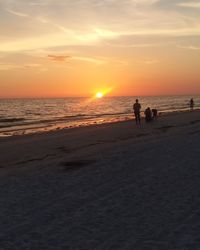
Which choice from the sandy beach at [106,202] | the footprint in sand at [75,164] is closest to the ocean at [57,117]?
the footprint in sand at [75,164]

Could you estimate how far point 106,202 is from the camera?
941cm

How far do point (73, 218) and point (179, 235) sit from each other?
7.77 feet

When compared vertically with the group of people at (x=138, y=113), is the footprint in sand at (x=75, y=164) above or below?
below

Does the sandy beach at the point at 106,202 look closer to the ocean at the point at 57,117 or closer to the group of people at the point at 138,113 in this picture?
the group of people at the point at 138,113

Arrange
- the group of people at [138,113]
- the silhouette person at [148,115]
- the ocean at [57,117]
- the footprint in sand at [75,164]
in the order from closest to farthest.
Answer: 1. the footprint in sand at [75,164]
2. the group of people at [138,113]
3. the silhouette person at [148,115]
4. the ocean at [57,117]

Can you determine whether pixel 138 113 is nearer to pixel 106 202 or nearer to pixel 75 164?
pixel 75 164

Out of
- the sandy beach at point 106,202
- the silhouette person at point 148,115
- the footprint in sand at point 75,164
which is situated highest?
the silhouette person at point 148,115

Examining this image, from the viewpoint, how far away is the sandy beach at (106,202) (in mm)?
7352

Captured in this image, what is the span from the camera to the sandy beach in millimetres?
7352

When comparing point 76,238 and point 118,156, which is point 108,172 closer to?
point 118,156

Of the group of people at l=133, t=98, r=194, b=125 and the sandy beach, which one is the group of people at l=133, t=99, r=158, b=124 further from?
the sandy beach

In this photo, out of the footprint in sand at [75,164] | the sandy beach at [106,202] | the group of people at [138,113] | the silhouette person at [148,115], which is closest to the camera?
the sandy beach at [106,202]

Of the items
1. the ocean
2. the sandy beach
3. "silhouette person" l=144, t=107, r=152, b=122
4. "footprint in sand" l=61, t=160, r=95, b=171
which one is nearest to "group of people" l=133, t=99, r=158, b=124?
"silhouette person" l=144, t=107, r=152, b=122

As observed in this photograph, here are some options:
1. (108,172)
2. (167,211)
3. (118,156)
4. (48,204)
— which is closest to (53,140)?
(118,156)
